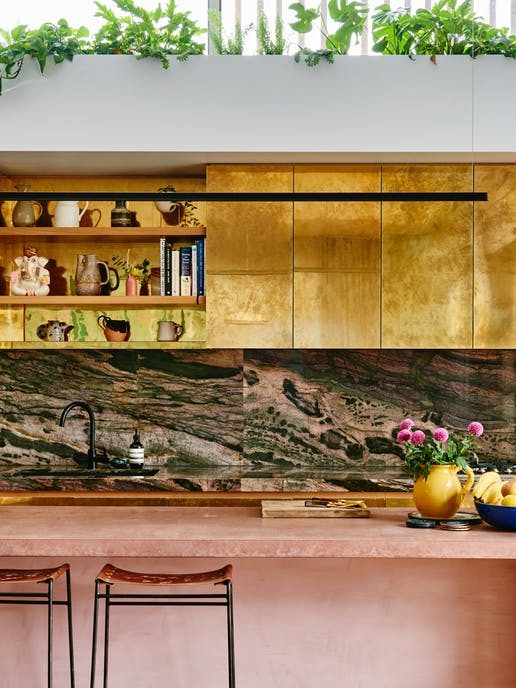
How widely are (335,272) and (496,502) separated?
6.62ft

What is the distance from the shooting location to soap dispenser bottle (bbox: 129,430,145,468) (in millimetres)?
4770

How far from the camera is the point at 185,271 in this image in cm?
471

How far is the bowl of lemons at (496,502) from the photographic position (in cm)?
276

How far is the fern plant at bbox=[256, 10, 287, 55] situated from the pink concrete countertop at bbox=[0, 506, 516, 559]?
248cm

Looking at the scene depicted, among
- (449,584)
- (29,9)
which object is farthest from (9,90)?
(449,584)

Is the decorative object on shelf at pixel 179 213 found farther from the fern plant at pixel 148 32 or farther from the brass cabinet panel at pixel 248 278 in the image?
the fern plant at pixel 148 32

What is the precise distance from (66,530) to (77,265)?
2.40 metres

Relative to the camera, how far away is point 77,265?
487 centimetres

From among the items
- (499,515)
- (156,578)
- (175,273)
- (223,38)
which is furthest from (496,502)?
(223,38)

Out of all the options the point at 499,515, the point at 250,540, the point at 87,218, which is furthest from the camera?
the point at 87,218

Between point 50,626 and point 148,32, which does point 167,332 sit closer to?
point 148,32

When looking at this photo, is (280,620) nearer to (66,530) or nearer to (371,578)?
(371,578)

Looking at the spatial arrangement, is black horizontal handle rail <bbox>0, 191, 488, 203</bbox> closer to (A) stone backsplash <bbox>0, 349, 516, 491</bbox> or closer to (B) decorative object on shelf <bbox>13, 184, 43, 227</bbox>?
(B) decorative object on shelf <bbox>13, 184, 43, 227</bbox>

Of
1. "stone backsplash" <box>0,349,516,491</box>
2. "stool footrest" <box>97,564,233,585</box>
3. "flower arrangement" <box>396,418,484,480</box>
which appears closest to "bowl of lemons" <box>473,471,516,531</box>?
"flower arrangement" <box>396,418,484,480</box>
